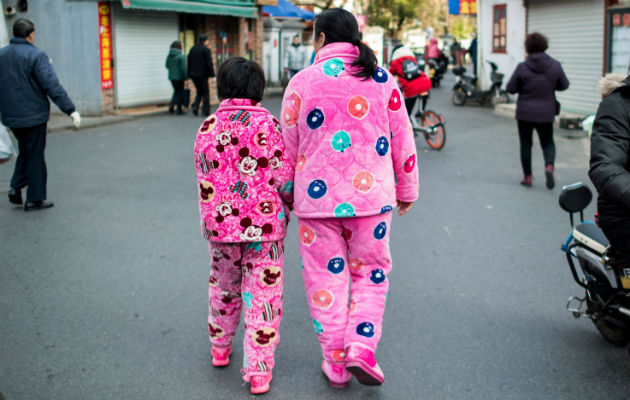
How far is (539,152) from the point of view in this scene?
1188cm

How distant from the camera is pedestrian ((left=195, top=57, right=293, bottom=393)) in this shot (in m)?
3.45

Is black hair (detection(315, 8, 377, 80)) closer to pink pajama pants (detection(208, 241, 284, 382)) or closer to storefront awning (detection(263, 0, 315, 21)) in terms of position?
pink pajama pants (detection(208, 241, 284, 382))

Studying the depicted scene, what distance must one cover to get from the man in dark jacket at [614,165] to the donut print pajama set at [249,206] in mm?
1436

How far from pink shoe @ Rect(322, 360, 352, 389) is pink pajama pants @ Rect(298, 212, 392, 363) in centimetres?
6

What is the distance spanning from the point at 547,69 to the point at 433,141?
145 inches

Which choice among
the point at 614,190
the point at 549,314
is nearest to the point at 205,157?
the point at 614,190

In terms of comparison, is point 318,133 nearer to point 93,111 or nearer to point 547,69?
point 547,69

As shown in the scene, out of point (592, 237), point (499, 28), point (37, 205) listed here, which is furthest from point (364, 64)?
point (499, 28)

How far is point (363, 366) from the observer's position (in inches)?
134

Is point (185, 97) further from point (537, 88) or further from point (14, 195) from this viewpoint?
point (537, 88)

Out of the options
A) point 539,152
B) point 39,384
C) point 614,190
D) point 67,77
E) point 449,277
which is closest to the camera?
point 614,190

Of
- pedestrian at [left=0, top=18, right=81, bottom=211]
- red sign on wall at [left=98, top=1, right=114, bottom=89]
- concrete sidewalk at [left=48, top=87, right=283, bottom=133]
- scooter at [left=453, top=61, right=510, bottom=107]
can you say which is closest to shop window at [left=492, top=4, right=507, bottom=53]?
scooter at [left=453, top=61, right=510, bottom=107]

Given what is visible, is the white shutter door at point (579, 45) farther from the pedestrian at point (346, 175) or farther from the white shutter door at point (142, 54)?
the pedestrian at point (346, 175)

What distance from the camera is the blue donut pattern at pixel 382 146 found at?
3469 mm
